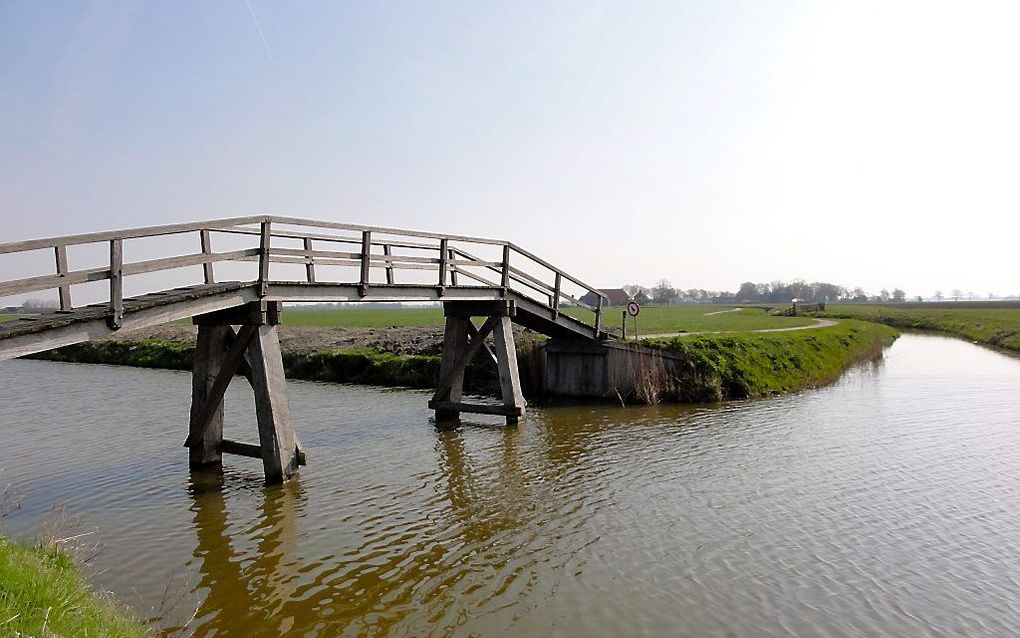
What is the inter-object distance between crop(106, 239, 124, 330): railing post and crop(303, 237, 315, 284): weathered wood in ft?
12.5

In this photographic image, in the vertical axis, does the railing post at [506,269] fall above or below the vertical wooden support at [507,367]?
above

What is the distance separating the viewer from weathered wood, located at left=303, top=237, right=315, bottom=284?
13.5 metres

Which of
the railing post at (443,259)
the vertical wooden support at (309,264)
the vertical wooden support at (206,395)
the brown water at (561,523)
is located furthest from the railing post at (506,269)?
the vertical wooden support at (206,395)

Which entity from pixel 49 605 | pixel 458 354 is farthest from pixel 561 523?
pixel 458 354

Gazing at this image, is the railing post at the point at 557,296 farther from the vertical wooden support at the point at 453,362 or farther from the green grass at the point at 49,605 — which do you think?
the green grass at the point at 49,605

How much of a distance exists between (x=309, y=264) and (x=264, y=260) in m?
1.07

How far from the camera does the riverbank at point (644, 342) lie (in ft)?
75.6

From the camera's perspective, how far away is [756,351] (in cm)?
2603

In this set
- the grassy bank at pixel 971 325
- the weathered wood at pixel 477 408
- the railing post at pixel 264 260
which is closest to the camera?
the railing post at pixel 264 260

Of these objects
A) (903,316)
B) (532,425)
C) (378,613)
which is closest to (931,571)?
(378,613)

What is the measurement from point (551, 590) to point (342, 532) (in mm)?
3537

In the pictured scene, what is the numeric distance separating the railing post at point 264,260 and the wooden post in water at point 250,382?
28 cm

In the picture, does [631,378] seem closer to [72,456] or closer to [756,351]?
[756,351]

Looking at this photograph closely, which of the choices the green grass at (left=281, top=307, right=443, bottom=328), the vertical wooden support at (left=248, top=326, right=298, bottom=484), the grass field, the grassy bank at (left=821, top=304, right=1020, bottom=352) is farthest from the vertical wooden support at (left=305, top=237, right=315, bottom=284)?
the grassy bank at (left=821, top=304, right=1020, bottom=352)
